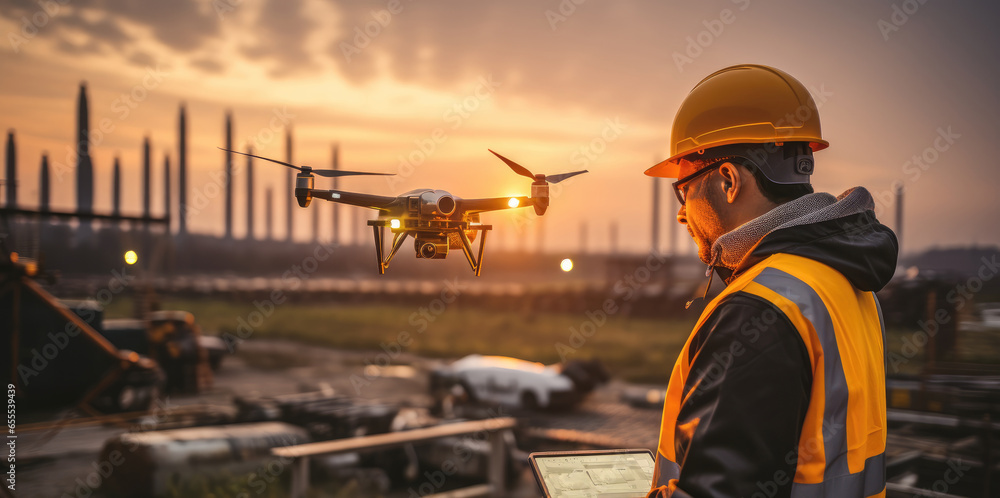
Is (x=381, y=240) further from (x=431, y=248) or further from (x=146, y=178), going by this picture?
(x=146, y=178)

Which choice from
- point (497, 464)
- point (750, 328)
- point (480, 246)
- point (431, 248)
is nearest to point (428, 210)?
point (431, 248)

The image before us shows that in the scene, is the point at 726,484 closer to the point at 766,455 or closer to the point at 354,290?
the point at 766,455

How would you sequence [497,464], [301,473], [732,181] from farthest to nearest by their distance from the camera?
[497,464] → [301,473] → [732,181]

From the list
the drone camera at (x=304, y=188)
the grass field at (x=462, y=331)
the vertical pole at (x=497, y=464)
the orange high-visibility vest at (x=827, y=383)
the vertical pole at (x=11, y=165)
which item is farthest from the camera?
the grass field at (x=462, y=331)

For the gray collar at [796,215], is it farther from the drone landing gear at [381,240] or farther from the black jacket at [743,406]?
the drone landing gear at [381,240]

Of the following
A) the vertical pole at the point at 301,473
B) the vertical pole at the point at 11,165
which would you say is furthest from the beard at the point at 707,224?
the vertical pole at the point at 11,165

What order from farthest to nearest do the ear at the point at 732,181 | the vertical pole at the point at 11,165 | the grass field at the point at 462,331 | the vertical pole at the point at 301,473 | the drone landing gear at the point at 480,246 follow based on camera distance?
the grass field at the point at 462,331, the vertical pole at the point at 11,165, the vertical pole at the point at 301,473, the drone landing gear at the point at 480,246, the ear at the point at 732,181

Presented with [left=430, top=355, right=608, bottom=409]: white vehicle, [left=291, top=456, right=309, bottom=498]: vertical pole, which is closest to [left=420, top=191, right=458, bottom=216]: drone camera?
[left=291, top=456, right=309, bottom=498]: vertical pole

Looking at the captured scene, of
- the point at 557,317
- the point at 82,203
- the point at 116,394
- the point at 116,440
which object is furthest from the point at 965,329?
the point at 557,317
